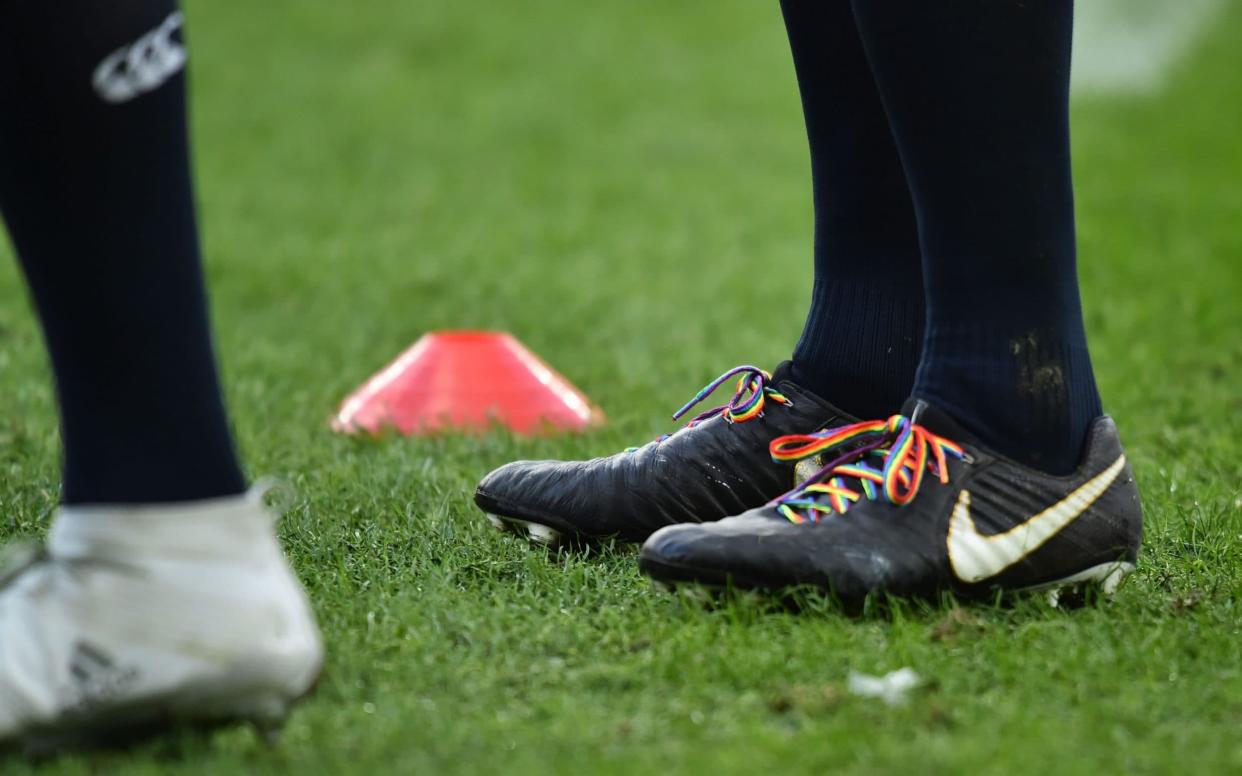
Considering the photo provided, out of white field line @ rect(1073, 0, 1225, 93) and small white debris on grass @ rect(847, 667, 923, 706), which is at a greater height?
white field line @ rect(1073, 0, 1225, 93)

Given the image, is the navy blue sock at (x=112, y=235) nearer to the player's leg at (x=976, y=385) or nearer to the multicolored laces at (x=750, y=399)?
the player's leg at (x=976, y=385)

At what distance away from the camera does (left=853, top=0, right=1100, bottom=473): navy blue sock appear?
64.7 inches

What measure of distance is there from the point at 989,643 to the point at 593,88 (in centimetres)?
955

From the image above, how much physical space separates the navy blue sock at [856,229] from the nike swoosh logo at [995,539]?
32 cm

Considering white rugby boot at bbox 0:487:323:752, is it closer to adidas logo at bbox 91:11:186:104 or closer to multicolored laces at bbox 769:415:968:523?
adidas logo at bbox 91:11:186:104

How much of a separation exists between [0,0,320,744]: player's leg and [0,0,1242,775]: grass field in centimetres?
8

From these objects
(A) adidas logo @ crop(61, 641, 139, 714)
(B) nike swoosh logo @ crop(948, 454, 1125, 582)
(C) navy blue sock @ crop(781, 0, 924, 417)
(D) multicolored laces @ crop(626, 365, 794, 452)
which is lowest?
(B) nike swoosh logo @ crop(948, 454, 1125, 582)

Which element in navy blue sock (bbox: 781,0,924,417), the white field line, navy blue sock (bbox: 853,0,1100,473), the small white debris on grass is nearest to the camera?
the small white debris on grass

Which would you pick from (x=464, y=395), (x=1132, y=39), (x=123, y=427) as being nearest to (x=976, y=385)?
(x=123, y=427)

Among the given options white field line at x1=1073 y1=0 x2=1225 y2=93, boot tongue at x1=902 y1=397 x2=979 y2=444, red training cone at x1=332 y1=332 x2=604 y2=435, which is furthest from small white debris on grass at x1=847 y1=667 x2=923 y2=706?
white field line at x1=1073 y1=0 x2=1225 y2=93

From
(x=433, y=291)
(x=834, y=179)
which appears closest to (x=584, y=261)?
(x=433, y=291)

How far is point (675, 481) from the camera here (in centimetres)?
198

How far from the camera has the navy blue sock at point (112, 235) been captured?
129 centimetres

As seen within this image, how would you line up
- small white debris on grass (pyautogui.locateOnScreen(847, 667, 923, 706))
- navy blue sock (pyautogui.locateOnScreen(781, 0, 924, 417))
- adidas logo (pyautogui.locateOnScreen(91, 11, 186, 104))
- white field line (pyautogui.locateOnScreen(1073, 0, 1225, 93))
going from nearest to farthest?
adidas logo (pyautogui.locateOnScreen(91, 11, 186, 104))
small white debris on grass (pyautogui.locateOnScreen(847, 667, 923, 706))
navy blue sock (pyautogui.locateOnScreen(781, 0, 924, 417))
white field line (pyautogui.locateOnScreen(1073, 0, 1225, 93))
